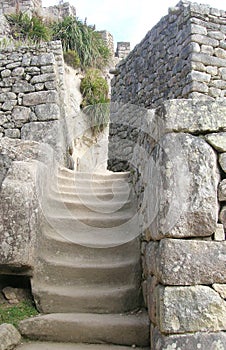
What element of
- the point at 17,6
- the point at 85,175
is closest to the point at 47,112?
the point at 85,175

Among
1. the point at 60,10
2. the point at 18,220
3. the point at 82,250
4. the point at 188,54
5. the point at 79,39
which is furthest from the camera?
the point at 60,10

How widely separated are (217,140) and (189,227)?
0.55m

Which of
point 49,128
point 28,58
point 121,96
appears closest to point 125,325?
point 49,128

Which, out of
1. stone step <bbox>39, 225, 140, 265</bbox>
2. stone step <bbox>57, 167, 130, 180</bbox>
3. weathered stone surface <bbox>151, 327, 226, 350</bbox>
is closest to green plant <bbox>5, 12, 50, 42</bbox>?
stone step <bbox>57, 167, 130, 180</bbox>

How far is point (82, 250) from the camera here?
11.2 ft

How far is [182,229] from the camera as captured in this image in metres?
2.10

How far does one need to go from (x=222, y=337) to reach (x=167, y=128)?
1.19 meters

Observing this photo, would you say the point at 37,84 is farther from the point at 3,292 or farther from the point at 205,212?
the point at 205,212

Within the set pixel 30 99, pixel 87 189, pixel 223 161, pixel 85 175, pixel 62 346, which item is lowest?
pixel 62 346

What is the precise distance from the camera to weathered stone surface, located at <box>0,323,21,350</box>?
245cm

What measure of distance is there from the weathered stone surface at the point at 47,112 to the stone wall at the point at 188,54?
163 cm

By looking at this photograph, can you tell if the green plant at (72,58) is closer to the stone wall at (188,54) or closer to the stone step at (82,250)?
the stone wall at (188,54)

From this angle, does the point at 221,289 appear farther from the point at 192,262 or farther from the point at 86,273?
the point at 86,273

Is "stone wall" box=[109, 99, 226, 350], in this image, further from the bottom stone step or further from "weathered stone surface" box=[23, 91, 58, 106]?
"weathered stone surface" box=[23, 91, 58, 106]
